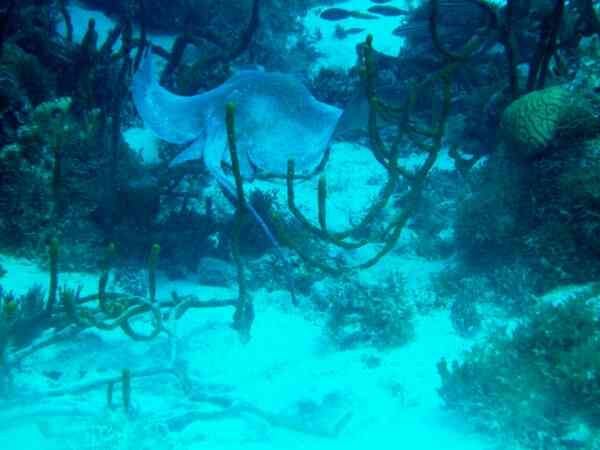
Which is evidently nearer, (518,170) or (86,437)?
(86,437)

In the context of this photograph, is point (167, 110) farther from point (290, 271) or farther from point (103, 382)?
point (103, 382)

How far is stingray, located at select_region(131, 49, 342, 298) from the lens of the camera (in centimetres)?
433

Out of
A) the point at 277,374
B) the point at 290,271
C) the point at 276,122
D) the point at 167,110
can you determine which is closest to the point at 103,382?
the point at 277,374

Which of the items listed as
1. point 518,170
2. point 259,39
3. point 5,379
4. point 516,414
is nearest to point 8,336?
point 5,379

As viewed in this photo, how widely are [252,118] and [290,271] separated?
5.93 feet

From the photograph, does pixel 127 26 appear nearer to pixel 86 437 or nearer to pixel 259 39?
pixel 259 39

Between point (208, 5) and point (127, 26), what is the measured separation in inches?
127

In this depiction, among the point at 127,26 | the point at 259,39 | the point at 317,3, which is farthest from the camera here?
the point at 317,3

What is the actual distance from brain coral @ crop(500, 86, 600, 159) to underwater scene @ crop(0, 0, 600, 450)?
2 cm

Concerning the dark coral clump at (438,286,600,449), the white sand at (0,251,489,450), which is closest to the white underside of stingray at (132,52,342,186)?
the white sand at (0,251,489,450)

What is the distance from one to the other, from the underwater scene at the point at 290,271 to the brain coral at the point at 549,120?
2cm

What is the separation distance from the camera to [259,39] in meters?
8.54

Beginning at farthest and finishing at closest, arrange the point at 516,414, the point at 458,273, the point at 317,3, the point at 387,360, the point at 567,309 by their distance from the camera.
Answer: the point at 317,3, the point at 458,273, the point at 387,360, the point at 567,309, the point at 516,414

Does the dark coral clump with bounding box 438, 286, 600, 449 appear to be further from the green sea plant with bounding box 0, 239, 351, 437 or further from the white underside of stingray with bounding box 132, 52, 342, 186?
the white underside of stingray with bounding box 132, 52, 342, 186
